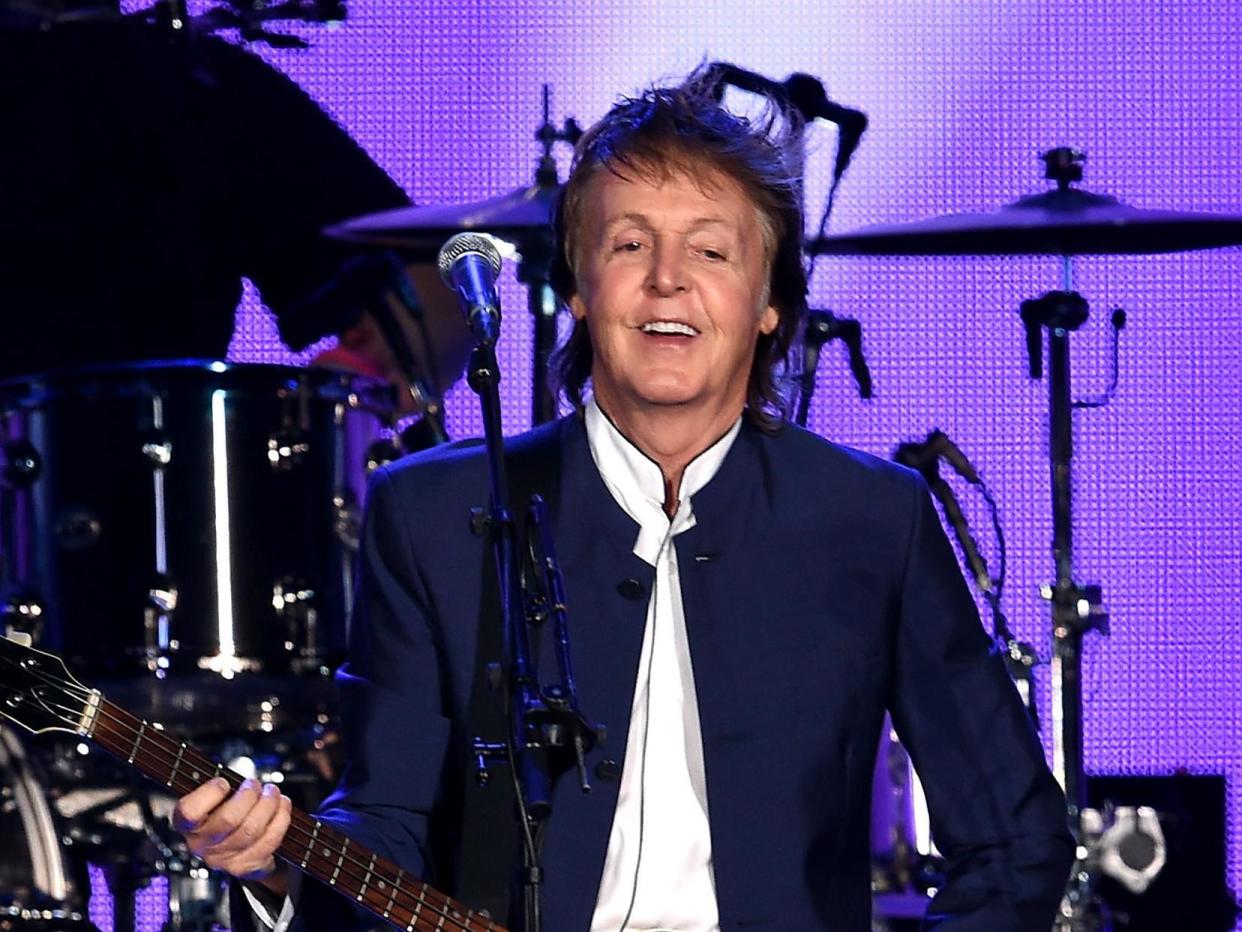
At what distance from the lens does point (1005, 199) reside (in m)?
5.79

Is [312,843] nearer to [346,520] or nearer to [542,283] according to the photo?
[346,520]

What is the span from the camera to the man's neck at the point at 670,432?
2842 millimetres

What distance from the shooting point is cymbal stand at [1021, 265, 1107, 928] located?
509 cm

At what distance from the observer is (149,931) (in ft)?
18.4

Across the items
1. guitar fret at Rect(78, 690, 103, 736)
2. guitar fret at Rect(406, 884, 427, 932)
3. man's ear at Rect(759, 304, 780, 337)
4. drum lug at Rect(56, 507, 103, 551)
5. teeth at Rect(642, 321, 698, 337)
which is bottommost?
guitar fret at Rect(406, 884, 427, 932)

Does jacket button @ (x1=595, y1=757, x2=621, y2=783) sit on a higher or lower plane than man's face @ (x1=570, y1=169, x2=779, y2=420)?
lower

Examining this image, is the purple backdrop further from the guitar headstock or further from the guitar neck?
the guitar headstock

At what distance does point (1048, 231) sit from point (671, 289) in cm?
254

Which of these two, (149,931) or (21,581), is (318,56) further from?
(149,931)

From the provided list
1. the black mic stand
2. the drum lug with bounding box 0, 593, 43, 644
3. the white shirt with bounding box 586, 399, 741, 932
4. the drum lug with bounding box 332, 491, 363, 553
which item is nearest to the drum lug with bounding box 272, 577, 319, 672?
the drum lug with bounding box 332, 491, 363, 553

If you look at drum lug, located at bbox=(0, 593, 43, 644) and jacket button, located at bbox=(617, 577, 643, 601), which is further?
drum lug, located at bbox=(0, 593, 43, 644)

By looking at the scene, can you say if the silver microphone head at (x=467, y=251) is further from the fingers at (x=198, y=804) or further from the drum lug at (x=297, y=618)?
the drum lug at (x=297, y=618)

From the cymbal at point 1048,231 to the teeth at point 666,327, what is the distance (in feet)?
7.61

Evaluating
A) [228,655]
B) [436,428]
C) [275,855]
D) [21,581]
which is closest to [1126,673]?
[436,428]
